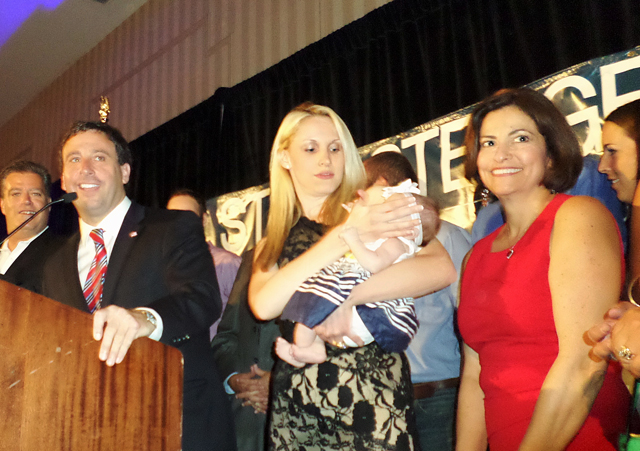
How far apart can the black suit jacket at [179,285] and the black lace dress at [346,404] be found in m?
0.24

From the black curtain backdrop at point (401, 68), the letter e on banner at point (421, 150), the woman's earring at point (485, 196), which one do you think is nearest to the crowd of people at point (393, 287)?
the woman's earring at point (485, 196)

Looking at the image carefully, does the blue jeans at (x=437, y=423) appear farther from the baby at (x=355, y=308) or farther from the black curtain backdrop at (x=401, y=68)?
the black curtain backdrop at (x=401, y=68)

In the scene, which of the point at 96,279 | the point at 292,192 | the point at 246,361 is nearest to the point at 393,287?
the point at 292,192

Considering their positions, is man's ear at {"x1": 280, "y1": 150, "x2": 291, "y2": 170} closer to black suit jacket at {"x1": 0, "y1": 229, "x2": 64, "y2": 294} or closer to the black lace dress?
the black lace dress

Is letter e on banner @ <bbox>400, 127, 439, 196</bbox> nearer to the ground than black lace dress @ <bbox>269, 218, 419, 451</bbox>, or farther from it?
farther from it

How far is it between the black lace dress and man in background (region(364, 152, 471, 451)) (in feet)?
2.49

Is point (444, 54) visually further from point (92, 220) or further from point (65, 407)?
point (65, 407)

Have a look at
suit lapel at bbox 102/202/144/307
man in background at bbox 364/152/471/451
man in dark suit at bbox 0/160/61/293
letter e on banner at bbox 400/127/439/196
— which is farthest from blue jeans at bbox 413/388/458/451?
man in dark suit at bbox 0/160/61/293

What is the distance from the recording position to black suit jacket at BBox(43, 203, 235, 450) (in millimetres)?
1773

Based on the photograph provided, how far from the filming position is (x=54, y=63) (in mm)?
7547

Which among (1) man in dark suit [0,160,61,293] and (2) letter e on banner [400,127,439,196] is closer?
(2) letter e on banner [400,127,439,196]

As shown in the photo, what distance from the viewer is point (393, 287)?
5.30 ft

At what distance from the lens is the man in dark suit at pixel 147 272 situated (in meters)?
1.74

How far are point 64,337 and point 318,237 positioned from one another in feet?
3.01
